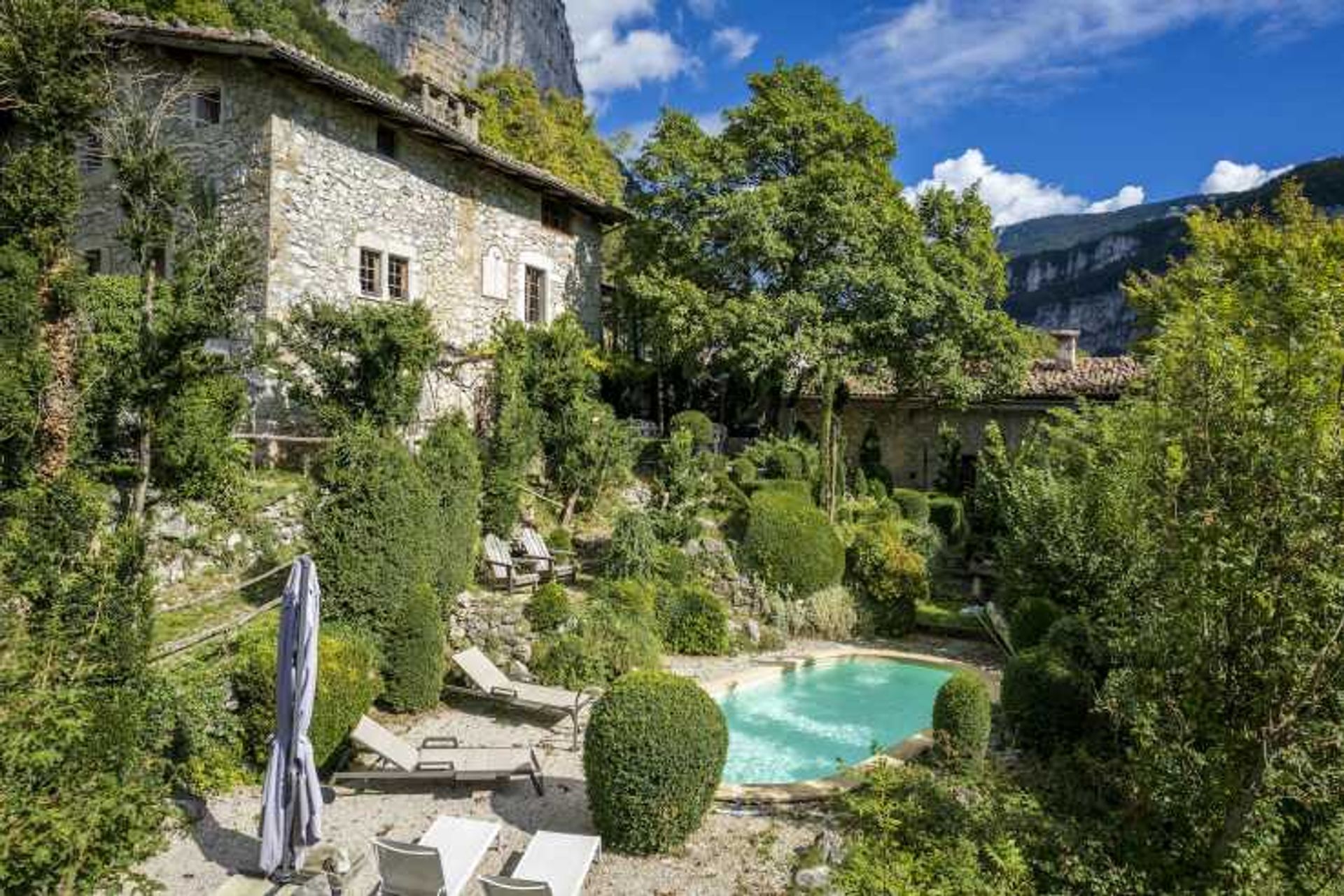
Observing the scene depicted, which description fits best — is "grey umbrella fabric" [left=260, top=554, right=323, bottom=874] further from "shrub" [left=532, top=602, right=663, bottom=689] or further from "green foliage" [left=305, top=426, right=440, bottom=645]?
"shrub" [left=532, top=602, right=663, bottom=689]

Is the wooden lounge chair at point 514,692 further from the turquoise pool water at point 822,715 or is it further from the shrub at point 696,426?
the shrub at point 696,426

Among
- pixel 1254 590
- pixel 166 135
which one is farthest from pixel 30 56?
pixel 1254 590

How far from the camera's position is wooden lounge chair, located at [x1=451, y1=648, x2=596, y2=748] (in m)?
9.46

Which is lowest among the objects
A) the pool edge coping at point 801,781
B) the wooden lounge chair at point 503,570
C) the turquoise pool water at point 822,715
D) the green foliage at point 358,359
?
the turquoise pool water at point 822,715

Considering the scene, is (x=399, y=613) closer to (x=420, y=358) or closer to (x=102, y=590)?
(x=102, y=590)

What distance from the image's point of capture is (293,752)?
19.1ft

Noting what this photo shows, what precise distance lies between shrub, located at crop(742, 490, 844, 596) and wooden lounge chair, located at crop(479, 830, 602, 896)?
333 inches

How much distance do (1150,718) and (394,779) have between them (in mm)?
6360

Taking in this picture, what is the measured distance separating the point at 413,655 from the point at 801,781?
4.61m

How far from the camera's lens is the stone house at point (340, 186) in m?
14.2

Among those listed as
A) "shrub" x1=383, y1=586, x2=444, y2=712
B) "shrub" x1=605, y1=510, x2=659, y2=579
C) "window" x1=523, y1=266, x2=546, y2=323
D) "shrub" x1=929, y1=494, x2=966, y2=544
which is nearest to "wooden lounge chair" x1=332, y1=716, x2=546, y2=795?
"shrub" x1=383, y1=586, x2=444, y2=712

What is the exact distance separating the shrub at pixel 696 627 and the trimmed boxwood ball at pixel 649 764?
6.22 m

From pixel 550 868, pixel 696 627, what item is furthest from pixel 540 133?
pixel 550 868

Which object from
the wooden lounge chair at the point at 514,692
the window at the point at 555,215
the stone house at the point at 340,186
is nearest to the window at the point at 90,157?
the stone house at the point at 340,186
